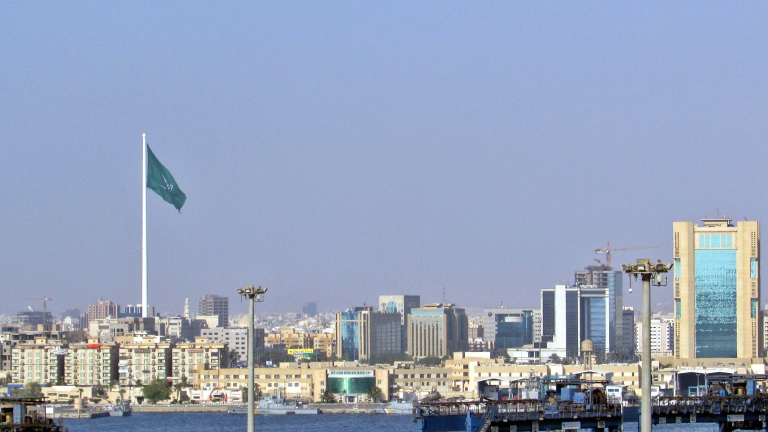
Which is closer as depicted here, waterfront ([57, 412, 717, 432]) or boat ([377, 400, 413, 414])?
waterfront ([57, 412, 717, 432])

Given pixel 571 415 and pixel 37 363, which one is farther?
pixel 37 363

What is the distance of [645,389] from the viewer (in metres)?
25.8

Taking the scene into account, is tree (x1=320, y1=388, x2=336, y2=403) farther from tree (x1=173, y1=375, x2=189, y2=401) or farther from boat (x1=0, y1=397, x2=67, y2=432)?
boat (x1=0, y1=397, x2=67, y2=432)

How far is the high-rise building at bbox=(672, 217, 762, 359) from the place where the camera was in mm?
147750

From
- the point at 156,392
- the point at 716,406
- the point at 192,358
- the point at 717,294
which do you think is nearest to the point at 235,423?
the point at 156,392

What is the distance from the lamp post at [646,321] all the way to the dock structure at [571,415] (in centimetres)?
1860

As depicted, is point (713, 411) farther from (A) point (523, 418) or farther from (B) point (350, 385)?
(B) point (350, 385)

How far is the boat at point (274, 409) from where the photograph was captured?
387 feet

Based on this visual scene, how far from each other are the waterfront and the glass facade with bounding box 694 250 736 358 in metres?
45.2

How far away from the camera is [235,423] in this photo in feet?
332

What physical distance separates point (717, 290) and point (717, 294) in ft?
1.45

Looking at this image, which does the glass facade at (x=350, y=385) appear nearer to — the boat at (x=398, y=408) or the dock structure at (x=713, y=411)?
the boat at (x=398, y=408)

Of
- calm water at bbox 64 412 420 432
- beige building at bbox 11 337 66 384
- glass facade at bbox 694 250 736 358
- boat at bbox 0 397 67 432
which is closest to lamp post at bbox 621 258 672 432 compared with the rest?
boat at bbox 0 397 67 432

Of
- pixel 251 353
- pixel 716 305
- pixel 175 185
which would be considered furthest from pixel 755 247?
pixel 251 353
